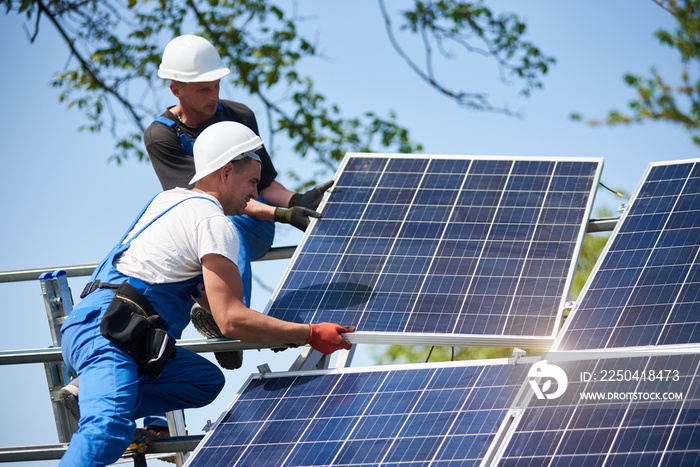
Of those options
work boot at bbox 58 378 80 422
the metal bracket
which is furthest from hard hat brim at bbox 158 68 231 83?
work boot at bbox 58 378 80 422

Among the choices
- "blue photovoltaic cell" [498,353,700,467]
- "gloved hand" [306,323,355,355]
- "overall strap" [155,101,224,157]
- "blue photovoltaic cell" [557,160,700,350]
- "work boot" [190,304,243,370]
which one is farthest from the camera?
"overall strap" [155,101,224,157]

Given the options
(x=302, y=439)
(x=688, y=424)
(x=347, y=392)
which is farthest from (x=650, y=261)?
(x=302, y=439)

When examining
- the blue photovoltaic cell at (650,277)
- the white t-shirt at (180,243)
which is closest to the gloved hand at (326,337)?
the white t-shirt at (180,243)

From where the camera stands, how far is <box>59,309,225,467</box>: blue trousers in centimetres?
398

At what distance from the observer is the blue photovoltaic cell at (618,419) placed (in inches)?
135

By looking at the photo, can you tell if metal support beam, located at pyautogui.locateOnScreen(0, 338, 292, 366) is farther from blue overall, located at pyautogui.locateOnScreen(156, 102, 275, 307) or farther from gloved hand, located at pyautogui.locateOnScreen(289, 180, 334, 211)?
gloved hand, located at pyautogui.locateOnScreen(289, 180, 334, 211)

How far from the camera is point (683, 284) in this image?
4.34 m

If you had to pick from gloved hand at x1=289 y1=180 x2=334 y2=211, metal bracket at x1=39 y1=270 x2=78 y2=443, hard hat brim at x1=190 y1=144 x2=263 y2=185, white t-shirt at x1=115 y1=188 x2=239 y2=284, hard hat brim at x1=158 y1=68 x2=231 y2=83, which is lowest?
metal bracket at x1=39 y1=270 x2=78 y2=443

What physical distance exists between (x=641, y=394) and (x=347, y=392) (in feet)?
4.57

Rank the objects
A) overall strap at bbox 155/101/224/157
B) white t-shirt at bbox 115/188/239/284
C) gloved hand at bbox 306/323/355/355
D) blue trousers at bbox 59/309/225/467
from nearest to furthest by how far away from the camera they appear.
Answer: blue trousers at bbox 59/309/225/467 → white t-shirt at bbox 115/188/239/284 → gloved hand at bbox 306/323/355/355 → overall strap at bbox 155/101/224/157

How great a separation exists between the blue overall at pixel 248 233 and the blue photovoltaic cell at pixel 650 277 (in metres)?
2.15

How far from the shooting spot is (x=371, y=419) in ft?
13.4

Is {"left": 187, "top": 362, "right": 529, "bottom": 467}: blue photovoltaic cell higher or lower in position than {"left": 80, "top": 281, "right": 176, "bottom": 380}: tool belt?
lower

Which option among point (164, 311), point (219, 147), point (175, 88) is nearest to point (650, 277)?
point (219, 147)
